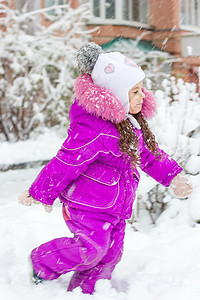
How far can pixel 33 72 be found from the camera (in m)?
6.34

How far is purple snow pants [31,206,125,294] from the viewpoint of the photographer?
207 cm

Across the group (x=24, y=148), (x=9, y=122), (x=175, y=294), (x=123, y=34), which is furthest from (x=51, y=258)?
(x=123, y=34)

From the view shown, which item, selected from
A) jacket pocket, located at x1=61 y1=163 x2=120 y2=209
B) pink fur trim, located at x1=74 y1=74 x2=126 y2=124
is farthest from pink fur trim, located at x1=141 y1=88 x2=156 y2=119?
jacket pocket, located at x1=61 y1=163 x2=120 y2=209

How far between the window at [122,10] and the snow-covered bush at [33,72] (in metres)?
6.22

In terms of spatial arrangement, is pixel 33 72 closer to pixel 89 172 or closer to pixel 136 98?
pixel 136 98

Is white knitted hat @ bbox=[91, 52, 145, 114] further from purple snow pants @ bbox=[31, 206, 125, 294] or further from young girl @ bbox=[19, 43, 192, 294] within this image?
purple snow pants @ bbox=[31, 206, 125, 294]

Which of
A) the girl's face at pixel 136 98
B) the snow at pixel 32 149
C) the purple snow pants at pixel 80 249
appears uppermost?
the girl's face at pixel 136 98

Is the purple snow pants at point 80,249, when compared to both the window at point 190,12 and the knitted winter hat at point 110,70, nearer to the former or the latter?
the knitted winter hat at point 110,70

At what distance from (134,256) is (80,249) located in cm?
77

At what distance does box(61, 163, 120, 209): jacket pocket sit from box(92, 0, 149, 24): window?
11086 millimetres

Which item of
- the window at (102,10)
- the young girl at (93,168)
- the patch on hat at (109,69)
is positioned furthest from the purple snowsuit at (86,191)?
the window at (102,10)

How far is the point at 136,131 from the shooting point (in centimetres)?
219

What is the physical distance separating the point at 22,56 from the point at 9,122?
103 cm

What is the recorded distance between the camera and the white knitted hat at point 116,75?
2045mm
